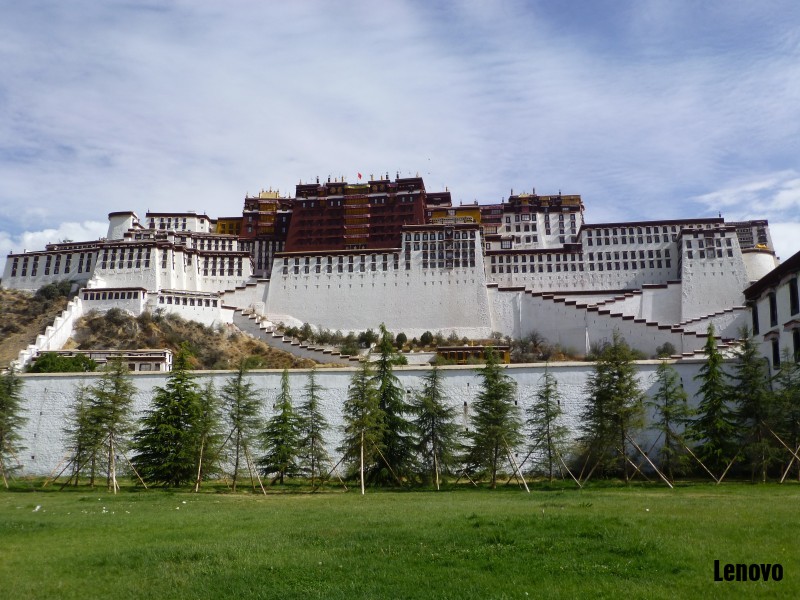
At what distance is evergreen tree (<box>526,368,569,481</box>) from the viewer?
31219 millimetres

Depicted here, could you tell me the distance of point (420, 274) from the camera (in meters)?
80.5

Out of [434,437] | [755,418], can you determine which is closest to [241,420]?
[434,437]

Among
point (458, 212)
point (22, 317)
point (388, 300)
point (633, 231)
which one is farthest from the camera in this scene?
point (458, 212)

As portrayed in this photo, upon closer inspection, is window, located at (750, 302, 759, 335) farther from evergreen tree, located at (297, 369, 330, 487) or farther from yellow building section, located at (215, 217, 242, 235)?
yellow building section, located at (215, 217, 242, 235)

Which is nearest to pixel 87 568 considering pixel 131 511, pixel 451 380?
pixel 131 511

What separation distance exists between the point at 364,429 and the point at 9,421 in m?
17.1

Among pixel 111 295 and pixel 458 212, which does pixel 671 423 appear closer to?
pixel 111 295

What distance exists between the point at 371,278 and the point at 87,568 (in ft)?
223

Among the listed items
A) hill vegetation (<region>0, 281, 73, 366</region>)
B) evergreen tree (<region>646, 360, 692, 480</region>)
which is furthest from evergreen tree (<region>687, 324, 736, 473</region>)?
hill vegetation (<region>0, 281, 73, 366</region>)

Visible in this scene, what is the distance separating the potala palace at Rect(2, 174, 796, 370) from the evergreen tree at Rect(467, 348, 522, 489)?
36.4m

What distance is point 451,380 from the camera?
1448 inches

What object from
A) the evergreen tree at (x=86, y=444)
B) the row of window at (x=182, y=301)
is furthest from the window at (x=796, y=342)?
the row of window at (x=182, y=301)

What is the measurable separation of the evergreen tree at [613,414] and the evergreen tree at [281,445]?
11968 millimetres

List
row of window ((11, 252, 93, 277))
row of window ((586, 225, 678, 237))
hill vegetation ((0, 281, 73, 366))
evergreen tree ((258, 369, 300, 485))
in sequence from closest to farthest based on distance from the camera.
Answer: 1. evergreen tree ((258, 369, 300, 485))
2. hill vegetation ((0, 281, 73, 366))
3. row of window ((11, 252, 93, 277))
4. row of window ((586, 225, 678, 237))
